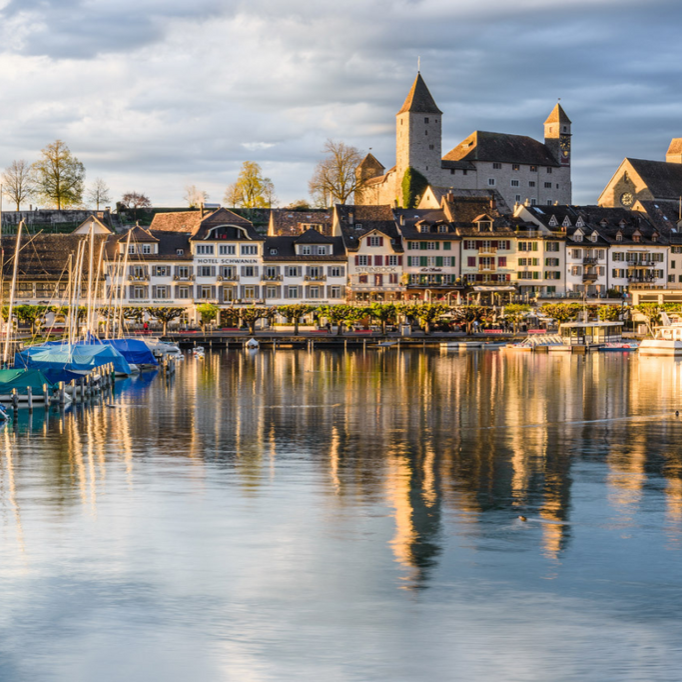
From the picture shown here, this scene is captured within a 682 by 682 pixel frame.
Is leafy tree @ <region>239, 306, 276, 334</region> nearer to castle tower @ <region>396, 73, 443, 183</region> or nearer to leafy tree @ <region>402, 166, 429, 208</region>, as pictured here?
leafy tree @ <region>402, 166, 429, 208</region>

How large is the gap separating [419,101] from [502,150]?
16154mm

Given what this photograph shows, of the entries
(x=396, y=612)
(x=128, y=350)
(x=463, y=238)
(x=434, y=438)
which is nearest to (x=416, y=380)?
(x=128, y=350)

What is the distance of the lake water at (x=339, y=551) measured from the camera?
14.9 metres

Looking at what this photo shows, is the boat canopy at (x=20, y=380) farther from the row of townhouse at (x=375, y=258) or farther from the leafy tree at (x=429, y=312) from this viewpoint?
the leafy tree at (x=429, y=312)

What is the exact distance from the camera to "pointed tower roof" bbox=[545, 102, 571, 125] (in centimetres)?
16512

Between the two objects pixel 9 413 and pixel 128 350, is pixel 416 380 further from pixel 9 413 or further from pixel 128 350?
pixel 9 413

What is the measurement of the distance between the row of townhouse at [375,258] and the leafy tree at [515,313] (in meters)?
6.65

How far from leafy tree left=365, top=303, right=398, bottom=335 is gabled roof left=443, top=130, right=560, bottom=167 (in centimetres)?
5128

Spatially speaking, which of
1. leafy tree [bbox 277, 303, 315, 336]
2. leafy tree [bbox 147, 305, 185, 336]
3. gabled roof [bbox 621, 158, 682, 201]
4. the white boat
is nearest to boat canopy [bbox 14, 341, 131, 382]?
leafy tree [bbox 147, 305, 185, 336]

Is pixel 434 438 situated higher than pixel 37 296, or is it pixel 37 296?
pixel 37 296

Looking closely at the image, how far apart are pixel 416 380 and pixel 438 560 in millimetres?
46545

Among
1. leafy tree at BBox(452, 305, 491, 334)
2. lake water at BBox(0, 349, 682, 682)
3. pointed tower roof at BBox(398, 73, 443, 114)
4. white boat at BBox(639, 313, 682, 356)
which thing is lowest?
lake water at BBox(0, 349, 682, 682)

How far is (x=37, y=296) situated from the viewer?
119m

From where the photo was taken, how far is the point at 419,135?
491 ft
